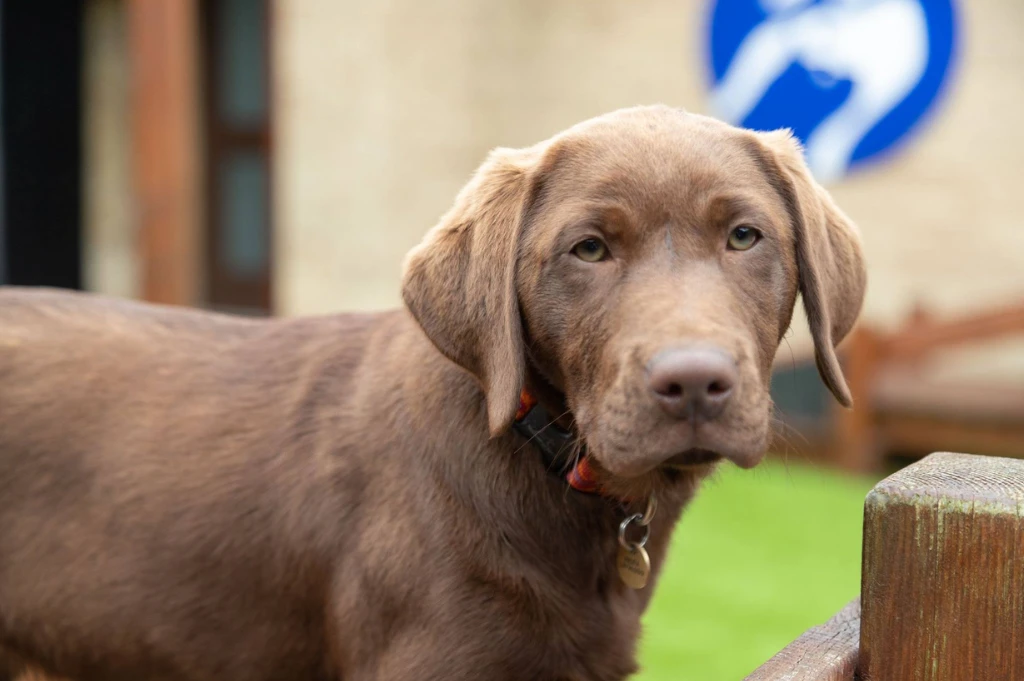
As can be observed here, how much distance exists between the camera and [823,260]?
2564 millimetres

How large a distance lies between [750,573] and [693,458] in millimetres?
3536

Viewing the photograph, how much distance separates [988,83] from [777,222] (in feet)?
18.9

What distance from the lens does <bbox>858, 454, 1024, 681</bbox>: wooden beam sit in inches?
58.2

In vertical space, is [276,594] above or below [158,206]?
below

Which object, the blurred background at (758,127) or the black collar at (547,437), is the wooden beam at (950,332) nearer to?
the blurred background at (758,127)

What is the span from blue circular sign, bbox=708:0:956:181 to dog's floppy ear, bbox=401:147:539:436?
5367mm

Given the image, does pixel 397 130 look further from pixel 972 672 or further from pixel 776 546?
pixel 972 672

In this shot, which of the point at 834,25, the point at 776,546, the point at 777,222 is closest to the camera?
the point at 777,222

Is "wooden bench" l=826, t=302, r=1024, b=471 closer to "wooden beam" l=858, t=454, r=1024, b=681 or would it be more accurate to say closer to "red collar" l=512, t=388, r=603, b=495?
Result: "red collar" l=512, t=388, r=603, b=495

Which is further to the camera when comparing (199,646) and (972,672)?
(199,646)

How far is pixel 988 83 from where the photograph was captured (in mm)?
7473

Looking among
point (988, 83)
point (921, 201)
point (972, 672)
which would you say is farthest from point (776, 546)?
point (972, 672)

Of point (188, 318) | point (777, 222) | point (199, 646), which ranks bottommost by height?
point (199, 646)

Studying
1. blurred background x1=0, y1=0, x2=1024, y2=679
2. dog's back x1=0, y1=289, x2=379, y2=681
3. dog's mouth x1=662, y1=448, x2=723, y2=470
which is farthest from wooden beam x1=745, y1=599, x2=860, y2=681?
blurred background x1=0, y1=0, x2=1024, y2=679
